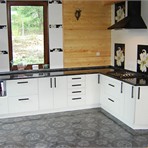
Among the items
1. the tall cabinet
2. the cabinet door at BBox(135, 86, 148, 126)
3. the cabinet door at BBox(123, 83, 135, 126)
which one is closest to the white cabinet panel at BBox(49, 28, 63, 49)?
the tall cabinet

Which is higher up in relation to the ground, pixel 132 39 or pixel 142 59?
pixel 132 39

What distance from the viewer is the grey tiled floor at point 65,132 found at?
3848 millimetres

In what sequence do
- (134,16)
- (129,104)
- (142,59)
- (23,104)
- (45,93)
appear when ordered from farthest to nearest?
(45,93), (23,104), (142,59), (134,16), (129,104)

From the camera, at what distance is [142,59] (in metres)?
4.95

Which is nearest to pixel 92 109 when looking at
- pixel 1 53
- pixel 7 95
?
pixel 7 95

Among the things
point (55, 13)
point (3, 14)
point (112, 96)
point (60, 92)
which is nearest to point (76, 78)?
point (60, 92)

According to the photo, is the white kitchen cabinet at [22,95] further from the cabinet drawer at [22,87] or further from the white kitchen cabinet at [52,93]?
the white kitchen cabinet at [52,93]

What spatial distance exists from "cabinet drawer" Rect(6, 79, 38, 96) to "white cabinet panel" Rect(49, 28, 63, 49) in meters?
1.04

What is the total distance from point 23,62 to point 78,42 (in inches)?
52.5

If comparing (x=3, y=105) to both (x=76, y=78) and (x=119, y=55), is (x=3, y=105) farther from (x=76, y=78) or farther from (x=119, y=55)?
(x=119, y=55)

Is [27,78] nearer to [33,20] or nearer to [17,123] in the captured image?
[17,123]

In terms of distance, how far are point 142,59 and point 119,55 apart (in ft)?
2.91

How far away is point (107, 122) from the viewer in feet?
15.5

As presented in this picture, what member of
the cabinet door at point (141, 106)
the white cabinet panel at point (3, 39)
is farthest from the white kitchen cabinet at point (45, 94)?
the cabinet door at point (141, 106)
